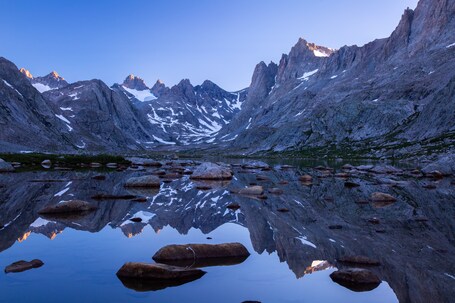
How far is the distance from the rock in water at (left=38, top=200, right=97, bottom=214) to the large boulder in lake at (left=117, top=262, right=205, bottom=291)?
1219 centimetres

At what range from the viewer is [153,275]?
1167 centimetres

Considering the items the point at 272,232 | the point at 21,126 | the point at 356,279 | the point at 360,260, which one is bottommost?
the point at 356,279

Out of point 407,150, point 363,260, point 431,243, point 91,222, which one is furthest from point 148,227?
point 407,150

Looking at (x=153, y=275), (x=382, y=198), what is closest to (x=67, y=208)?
(x=153, y=275)

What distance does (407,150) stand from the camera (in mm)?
120250

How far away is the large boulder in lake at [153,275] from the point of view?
37.1 ft

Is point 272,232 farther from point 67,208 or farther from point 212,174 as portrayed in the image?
point 212,174

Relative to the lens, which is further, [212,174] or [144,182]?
[212,174]

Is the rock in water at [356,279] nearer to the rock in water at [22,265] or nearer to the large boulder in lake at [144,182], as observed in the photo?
the rock in water at [22,265]

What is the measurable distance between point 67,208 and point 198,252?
39.3 ft

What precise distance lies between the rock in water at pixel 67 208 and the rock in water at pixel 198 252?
35.8 ft

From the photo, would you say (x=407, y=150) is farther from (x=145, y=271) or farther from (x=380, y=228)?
(x=145, y=271)

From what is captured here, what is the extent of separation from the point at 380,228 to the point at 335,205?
8329 millimetres

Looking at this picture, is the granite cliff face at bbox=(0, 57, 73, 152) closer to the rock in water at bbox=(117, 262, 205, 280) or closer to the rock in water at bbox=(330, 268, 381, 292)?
the rock in water at bbox=(117, 262, 205, 280)
